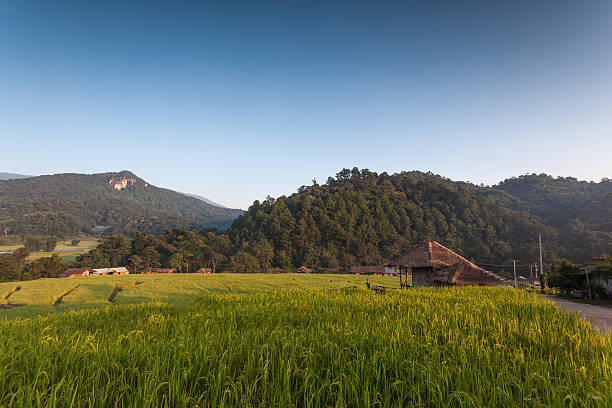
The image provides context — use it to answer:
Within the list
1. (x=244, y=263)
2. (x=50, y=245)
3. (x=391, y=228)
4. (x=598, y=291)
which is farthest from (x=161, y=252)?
(x=598, y=291)

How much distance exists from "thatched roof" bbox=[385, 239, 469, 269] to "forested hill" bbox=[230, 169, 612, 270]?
63.7m

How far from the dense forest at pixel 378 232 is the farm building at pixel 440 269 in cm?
6176

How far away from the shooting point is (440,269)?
19.6 m

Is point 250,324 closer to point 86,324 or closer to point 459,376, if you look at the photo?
point 459,376

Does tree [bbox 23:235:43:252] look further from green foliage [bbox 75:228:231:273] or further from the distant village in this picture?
the distant village

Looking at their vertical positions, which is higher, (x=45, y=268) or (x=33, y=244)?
(x=33, y=244)

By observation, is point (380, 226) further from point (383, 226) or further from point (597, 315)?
point (597, 315)

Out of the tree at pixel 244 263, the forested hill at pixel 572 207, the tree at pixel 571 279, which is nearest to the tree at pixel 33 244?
the tree at pixel 244 263

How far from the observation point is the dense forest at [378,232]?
2997 inches

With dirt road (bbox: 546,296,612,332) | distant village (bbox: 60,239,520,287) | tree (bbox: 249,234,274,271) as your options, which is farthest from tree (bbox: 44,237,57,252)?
dirt road (bbox: 546,296,612,332)

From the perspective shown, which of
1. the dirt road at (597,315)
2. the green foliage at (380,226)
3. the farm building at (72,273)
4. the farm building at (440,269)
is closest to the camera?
the dirt road at (597,315)

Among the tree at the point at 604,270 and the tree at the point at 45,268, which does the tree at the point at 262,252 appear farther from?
the tree at the point at 604,270

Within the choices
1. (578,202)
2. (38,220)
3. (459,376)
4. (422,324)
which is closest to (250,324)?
(422,324)

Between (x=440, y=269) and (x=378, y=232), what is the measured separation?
7982 centimetres
